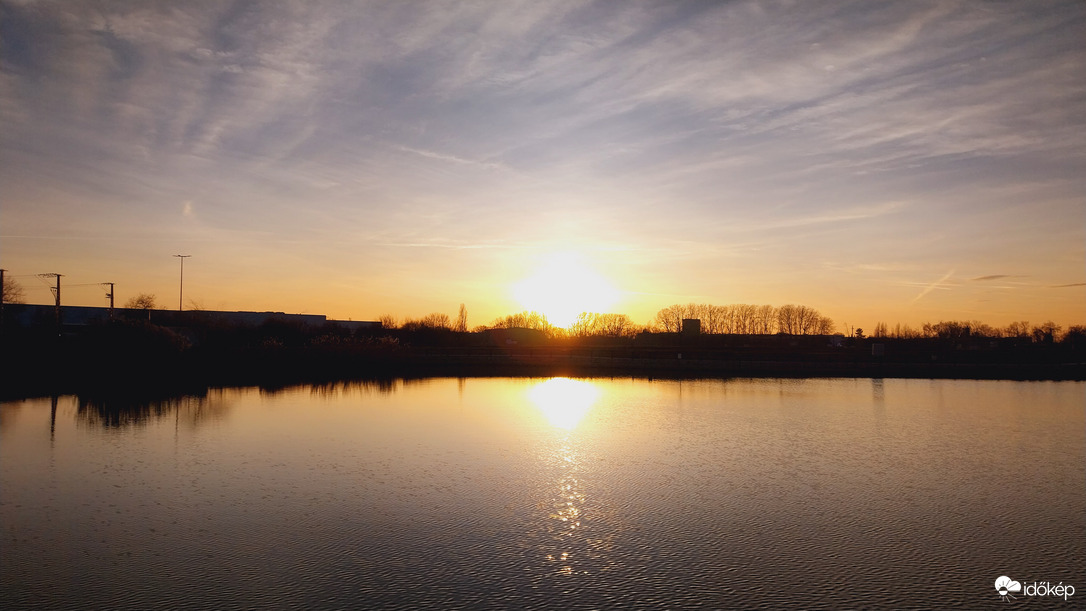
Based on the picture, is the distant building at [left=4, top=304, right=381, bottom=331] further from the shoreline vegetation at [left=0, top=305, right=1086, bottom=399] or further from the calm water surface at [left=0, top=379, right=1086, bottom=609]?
the calm water surface at [left=0, top=379, right=1086, bottom=609]

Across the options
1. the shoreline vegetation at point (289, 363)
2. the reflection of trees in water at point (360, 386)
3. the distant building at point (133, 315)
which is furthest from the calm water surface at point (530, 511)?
the distant building at point (133, 315)

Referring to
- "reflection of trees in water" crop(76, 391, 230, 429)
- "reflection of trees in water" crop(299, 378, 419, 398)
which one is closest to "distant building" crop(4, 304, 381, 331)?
"reflection of trees in water" crop(299, 378, 419, 398)

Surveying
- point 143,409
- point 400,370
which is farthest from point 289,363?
point 143,409

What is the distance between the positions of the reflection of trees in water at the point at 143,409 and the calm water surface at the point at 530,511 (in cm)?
20

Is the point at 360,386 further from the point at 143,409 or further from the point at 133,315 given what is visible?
the point at 133,315

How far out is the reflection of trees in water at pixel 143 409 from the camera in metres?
17.1

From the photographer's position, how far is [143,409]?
19203 millimetres

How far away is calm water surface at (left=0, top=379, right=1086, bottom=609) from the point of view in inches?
260

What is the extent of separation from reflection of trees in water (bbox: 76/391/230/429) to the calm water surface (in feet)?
0.67

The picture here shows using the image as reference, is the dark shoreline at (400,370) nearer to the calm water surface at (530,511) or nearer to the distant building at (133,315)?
the calm water surface at (530,511)

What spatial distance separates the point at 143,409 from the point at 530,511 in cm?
1484

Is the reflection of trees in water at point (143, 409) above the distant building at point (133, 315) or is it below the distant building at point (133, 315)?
below

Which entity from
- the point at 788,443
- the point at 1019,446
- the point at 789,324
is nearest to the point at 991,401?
the point at 1019,446

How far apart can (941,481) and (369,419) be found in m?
12.9
